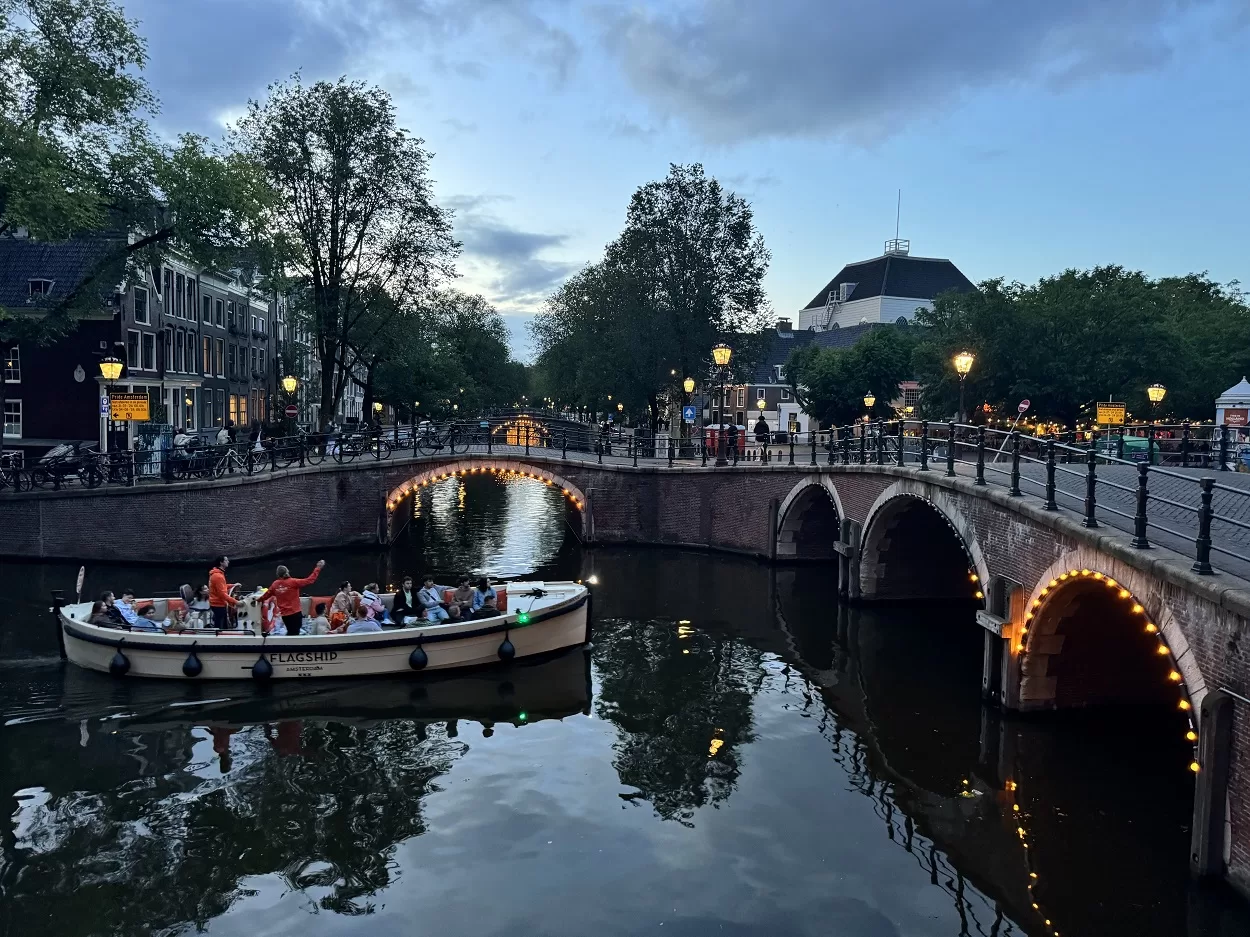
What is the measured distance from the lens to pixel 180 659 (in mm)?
16250

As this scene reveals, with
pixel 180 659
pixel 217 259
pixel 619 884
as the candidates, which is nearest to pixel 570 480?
pixel 217 259

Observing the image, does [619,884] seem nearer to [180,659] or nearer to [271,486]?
[180,659]

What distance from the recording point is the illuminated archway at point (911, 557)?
22109mm

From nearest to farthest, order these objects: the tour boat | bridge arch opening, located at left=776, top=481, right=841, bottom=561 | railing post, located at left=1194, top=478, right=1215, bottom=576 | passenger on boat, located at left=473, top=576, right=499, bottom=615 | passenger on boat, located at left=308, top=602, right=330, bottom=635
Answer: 1. railing post, located at left=1194, top=478, right=1215, bottom=576
2. the tour boat
3. passenger on boat, located at left=308, top=602, right=330, bottom=635
4. passenger on boat, located at left=473, top=576, right=499, bottom=615
5. bridge arch opening, located at left=776, top=481, right=841, bottom=561

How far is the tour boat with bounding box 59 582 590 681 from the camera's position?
1622cm

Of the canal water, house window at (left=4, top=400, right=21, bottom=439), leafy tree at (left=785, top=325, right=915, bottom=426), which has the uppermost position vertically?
leafy tree at (left=785, top=325, right=915, bottom=426)

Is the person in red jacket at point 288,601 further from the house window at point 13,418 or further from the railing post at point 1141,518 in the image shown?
the house window at point 13,418

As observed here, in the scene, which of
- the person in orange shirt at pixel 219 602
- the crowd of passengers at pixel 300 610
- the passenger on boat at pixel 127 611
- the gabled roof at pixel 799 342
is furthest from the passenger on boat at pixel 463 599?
the gabled roof at pixel 799 342

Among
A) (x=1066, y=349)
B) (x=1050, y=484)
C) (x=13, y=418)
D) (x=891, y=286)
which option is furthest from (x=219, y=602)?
(x=891, y=286)

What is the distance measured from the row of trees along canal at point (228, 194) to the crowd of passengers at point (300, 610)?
11166 millimetres

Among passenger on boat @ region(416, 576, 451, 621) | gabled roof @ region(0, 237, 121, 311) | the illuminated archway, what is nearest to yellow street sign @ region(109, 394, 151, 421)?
gabled roof @ region(0, 237, 121, 311)

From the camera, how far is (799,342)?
295 feet

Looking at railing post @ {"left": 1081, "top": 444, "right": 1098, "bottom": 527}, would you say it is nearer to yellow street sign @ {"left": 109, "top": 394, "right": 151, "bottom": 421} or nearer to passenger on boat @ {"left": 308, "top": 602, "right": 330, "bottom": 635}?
passenger on boat @ {"left": 308, "top": 602, "right": 330, "bottom": 635}

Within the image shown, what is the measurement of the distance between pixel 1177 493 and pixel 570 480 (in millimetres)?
19539
